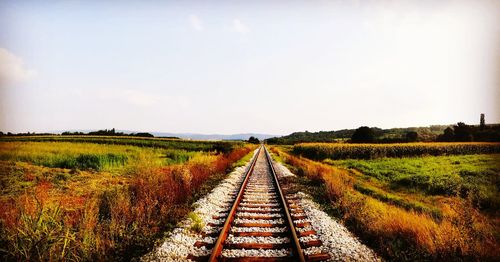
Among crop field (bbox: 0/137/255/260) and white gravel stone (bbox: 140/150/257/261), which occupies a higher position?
crop field (bbox: 0/137/255/260)

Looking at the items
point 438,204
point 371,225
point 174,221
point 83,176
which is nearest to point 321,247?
point 371,225

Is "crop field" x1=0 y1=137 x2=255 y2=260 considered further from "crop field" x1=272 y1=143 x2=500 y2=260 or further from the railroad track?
"crop field" x1=272 y1=143 x2=500 y2=260

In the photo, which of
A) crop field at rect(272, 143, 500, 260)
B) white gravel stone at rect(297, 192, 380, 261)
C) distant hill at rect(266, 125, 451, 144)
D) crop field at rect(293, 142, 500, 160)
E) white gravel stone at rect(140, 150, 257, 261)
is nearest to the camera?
white gravel stone at rect(140, 150, 257, 261)

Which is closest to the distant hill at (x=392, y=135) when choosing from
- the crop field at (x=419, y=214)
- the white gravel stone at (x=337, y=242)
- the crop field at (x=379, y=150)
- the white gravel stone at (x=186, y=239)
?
the crop field at (x=379, y=150)

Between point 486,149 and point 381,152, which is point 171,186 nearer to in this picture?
point 381,152

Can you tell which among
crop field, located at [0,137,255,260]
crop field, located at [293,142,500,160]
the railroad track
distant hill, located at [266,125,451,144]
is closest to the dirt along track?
the railroad track

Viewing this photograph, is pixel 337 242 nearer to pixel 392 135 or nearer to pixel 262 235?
pixel 262 235

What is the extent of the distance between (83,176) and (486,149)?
1831 inches

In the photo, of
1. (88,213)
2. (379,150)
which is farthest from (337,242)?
(379,150)

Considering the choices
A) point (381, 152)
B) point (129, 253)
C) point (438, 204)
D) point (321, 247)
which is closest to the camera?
point (129, 253)

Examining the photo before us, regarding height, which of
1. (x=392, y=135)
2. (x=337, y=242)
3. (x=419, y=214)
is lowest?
(x=419, y=214)

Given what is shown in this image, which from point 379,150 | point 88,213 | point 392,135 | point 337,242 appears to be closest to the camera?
point 88,213

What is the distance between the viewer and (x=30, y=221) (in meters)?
3.98

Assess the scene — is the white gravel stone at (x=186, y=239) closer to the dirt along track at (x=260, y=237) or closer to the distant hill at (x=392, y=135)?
the dirt along track at (x=260, y=237)
